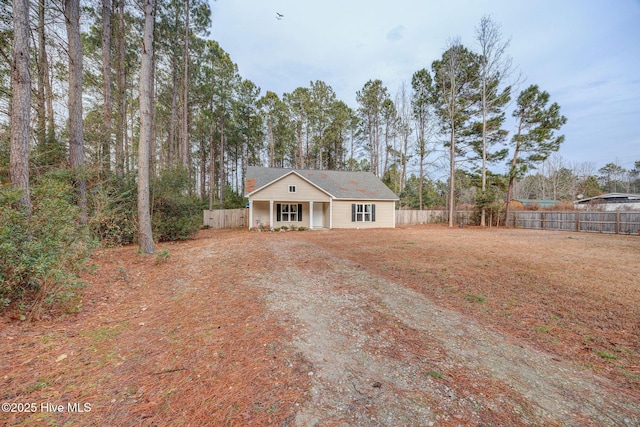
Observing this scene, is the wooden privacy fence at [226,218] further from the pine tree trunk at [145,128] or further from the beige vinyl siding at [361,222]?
the pine tree trunk at [145,128]

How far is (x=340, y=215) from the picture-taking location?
61.1 feet

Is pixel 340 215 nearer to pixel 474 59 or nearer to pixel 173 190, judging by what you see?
pixel 173 190

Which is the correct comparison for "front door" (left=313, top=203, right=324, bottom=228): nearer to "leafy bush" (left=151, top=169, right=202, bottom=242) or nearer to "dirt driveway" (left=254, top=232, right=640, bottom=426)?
"leafy bush" (left=151, top=169, right=202, bottom=242)

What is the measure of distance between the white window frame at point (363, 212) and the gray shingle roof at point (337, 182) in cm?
59

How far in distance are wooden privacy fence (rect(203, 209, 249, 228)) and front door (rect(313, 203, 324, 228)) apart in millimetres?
5367

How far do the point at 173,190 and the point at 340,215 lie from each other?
11152 mm

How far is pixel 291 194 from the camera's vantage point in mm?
16875


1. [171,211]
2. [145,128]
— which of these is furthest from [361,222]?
[145,128]

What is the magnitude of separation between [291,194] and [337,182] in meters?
4.82

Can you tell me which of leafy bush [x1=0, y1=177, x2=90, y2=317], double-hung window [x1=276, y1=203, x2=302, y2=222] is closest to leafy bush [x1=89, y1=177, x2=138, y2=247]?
leafy bush [x1=0, y1=177, x2=90, y2=317]

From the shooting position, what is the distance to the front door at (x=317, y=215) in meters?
19.0

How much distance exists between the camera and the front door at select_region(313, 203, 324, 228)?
19.0 meters

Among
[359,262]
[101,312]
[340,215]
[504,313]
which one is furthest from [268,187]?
[504,313]

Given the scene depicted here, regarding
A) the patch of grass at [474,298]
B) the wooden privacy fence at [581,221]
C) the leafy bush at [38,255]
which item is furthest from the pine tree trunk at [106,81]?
the wooden privacy fence at [581,221]
